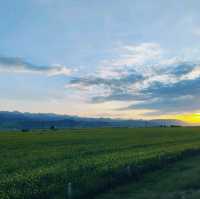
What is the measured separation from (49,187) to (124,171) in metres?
7.73

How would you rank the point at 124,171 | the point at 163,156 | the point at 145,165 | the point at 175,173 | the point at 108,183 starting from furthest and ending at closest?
the point at 163,156
the point at 145,165
the point at 175,173
the point at 124,171
the point at 108,183

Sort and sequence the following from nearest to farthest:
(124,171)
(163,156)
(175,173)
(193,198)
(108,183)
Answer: (193,198) → (108,183) → (124,171) → (175,173) → (163,156)

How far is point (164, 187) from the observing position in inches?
901

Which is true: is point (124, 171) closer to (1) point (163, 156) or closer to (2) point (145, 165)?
(2) point (145, 165)

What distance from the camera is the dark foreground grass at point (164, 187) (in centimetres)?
2052

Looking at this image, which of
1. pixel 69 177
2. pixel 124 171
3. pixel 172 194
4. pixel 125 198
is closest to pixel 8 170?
pixel 69 177

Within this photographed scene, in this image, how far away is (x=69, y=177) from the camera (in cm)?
2341

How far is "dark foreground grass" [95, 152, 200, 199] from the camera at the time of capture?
2052cm

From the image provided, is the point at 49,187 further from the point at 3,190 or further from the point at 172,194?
the point at 172,194

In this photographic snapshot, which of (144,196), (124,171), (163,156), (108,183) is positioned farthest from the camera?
(163,156)

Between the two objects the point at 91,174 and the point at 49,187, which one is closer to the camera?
the point at 49,187

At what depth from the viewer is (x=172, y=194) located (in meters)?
20.5

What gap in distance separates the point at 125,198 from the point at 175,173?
912cm

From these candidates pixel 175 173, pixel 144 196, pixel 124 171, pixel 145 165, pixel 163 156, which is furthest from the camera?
pixel 163 156
